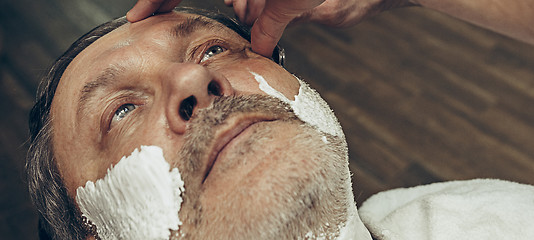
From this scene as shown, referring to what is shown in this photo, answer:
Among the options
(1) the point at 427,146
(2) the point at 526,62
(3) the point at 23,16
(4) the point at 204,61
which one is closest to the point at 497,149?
(1) the point at 427,146

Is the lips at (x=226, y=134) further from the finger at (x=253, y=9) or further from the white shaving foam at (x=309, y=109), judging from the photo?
the finger at (x=253, y=9)

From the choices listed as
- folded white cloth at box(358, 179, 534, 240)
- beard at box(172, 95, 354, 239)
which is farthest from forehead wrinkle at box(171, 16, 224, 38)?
folded white cloth at box(358, 179, 534, 240)

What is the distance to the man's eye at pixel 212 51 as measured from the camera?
0.92 metres

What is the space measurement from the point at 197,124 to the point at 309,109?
241 mm

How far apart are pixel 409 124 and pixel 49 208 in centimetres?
133

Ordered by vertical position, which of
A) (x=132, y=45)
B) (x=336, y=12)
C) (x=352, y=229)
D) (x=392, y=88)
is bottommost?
(x=392, y=88)

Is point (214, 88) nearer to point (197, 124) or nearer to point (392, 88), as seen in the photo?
point (197, 124)

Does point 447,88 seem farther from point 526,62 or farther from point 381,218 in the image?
point 381,218

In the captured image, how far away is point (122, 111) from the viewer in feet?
2.74

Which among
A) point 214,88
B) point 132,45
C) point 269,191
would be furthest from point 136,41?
point 269,191

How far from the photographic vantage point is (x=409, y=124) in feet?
5.65

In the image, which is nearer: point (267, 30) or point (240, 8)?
point (267, 30)

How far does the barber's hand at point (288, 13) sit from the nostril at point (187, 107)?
9.7 inches

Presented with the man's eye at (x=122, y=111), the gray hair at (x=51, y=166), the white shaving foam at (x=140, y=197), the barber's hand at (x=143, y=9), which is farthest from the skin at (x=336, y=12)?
the white shaving foam at (x=140, y=197)
